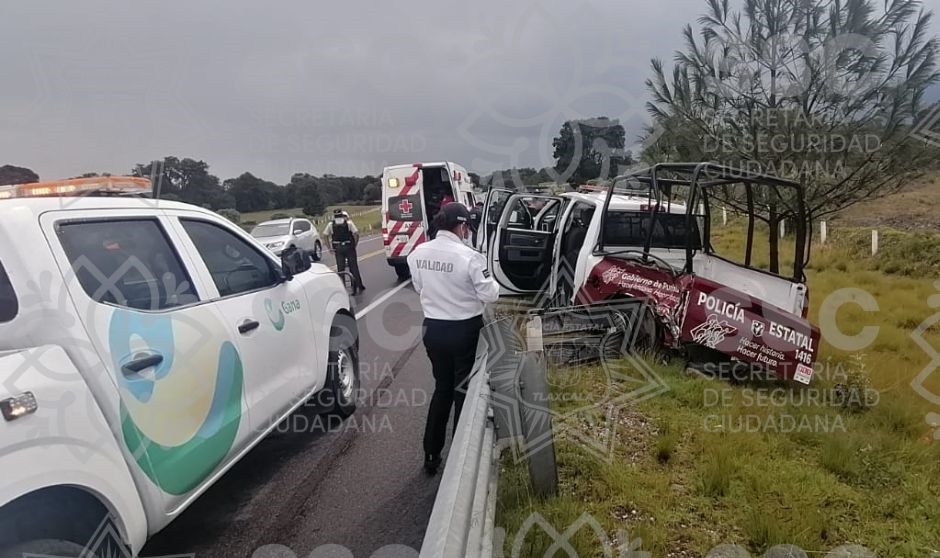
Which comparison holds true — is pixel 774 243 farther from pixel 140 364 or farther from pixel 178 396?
pixel 140 364

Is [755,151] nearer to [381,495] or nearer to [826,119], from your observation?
[826,119]

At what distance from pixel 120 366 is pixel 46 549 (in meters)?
0.69

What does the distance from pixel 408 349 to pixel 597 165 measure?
810cm

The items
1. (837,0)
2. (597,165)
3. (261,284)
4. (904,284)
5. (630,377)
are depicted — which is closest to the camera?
(261,284)

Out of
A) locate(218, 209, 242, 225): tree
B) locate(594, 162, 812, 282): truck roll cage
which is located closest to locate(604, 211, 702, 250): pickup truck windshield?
locate(594, 162, 812, 282): truck roll cage

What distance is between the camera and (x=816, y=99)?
6660 mm

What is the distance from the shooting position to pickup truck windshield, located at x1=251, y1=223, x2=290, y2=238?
19.1m

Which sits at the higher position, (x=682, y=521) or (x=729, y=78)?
(x=729, y=78)

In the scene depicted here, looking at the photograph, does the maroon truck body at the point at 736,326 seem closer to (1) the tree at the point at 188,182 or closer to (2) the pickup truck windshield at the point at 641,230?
(2) the pickup truck windshield at the point at 641,230

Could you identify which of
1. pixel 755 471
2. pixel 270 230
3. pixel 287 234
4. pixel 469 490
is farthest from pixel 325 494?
pixel 270 230

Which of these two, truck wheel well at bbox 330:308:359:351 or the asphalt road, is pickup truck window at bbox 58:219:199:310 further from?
truck wheel well at bbox 330:308:359:351

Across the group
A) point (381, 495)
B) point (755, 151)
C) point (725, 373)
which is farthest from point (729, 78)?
point (381, 495)

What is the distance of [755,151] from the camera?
7219 millimetres

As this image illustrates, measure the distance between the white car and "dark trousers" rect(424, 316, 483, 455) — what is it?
14447mm
